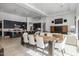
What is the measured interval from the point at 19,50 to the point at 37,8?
1068 mm

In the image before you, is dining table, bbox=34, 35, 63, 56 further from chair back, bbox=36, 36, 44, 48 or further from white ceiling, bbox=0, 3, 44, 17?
white ceiling, bbox=0, 3, 44, 17

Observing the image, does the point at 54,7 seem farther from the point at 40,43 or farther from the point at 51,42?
the point at 40,43

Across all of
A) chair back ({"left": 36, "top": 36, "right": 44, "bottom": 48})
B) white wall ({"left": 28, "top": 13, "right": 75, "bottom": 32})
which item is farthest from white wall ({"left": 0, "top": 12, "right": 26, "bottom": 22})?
chair back ({"left": 36, "top": 36, "right": 44, "bottom": 48})

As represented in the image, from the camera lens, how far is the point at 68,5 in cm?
198

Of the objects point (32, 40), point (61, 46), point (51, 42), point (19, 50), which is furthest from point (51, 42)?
point (19, 50)

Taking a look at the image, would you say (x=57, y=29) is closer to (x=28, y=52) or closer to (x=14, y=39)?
(x=28, y=52)

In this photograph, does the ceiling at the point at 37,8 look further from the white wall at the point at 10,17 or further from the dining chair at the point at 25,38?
the dining chair at the point at 25,38

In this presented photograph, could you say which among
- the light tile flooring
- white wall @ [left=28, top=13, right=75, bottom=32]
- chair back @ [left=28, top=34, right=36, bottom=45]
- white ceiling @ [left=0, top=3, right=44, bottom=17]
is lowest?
the light tile flooring

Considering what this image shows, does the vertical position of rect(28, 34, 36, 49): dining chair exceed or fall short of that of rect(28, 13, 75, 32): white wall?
it falls short

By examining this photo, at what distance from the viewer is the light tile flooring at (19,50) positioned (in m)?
2.01

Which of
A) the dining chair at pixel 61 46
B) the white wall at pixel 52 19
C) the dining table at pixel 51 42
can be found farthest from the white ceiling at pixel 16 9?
the dining chair at pixel 61 46

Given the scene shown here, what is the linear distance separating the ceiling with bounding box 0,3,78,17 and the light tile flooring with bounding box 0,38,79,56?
68 centimetres

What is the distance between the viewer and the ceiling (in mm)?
1992

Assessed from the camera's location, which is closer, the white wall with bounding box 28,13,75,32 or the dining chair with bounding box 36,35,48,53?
the white wall with bounding box 28,13,75,32
